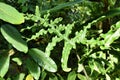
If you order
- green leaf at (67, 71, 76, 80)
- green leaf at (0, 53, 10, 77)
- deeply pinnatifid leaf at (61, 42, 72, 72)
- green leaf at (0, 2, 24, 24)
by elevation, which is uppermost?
green leaf at (0, 2, 24, 24)

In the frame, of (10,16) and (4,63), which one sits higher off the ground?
(10,16)

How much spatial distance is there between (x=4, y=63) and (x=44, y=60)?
0.40ft

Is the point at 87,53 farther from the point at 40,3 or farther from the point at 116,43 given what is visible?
the point at 40,3

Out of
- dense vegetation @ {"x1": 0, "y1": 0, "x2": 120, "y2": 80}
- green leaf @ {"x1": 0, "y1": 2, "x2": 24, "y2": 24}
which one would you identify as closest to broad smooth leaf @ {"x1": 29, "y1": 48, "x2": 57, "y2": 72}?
dense vegetation @ {"x1": 0, "y1": 0, "x2": 120, "y2": 80}

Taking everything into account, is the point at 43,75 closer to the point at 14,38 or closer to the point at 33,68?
the point at 33,68

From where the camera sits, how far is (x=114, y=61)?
3.19ft

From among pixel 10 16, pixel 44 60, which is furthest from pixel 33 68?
pixel 10 16

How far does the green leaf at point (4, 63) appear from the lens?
0.89m

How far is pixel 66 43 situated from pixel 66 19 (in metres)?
0.40

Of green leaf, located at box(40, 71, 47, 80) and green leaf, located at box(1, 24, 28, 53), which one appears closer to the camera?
green leaf, located at box(1, 24, 28, 53)

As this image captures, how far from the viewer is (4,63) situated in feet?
2.98

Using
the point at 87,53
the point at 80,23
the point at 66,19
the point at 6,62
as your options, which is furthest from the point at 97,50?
the point at 66,19

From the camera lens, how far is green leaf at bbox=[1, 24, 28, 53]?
845mm

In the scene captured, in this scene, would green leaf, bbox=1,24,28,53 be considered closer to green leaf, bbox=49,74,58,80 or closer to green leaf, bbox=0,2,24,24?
green leaf, bbox=0,2,24,24
